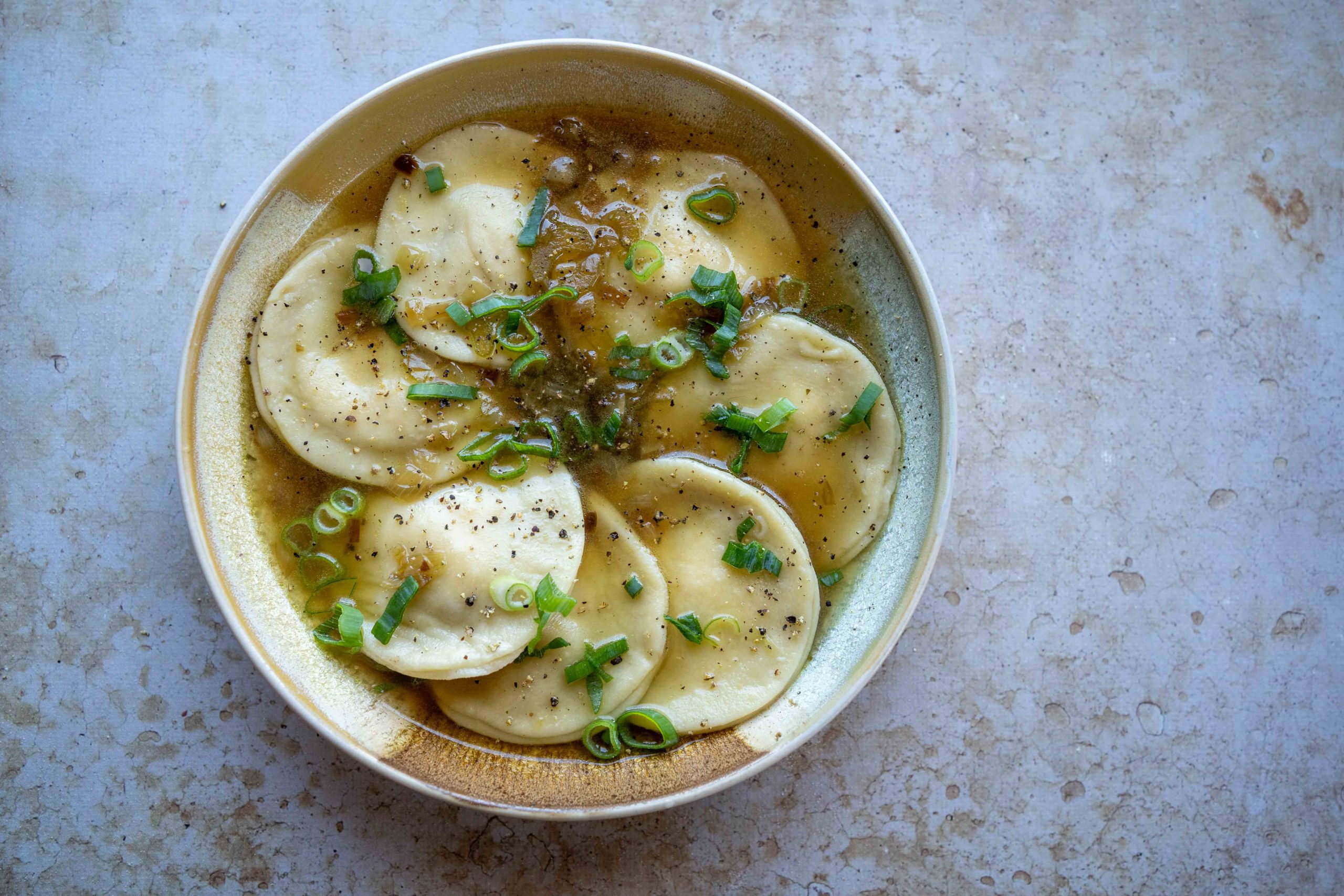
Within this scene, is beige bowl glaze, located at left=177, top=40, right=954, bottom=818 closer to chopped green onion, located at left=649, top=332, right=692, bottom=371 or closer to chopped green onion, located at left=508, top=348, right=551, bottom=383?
chopped green onion, located at left=649, top=332, right=692, bottom=371

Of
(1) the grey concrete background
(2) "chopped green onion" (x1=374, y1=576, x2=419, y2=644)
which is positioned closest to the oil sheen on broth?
(2) "chopped green onion" (x1=374, y1=576, x2=419, y2=644)

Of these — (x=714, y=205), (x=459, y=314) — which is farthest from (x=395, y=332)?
(x=714, y=205)

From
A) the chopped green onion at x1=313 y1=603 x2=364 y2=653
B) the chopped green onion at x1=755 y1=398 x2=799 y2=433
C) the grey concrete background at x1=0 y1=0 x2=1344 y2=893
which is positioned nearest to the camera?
the chopped green onion at x1=313 y1=603 x2=364 y2=653

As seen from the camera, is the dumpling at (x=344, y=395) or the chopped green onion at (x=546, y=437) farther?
the chopped green onion at (x=546, y=437)

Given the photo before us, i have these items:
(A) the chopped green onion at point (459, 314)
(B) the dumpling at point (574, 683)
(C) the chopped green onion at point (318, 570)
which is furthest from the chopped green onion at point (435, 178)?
(B) the dumpling at point (574, 683)

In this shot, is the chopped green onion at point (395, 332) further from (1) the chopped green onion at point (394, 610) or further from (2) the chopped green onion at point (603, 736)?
(2) the chopped green onion at point (603, 736)

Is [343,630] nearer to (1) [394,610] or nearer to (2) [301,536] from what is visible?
(1) [394,610]
